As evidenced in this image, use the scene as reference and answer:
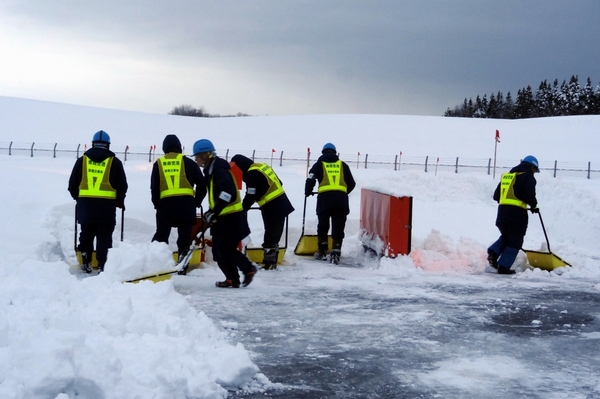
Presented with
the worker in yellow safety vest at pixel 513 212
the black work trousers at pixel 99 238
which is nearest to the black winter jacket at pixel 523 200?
the worker in yellow safety vest at pixel 513 212

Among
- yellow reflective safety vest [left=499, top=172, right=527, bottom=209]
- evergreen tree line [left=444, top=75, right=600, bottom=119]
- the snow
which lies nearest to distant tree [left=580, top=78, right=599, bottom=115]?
evergreen tree line [left=444, top=75, right=600, bottom=119]

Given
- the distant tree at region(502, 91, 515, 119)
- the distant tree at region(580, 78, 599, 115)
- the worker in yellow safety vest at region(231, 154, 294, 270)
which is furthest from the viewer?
the distant tree at region(502, 91, 515, 119)

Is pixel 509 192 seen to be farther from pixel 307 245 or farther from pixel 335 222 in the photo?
pixel 307 245

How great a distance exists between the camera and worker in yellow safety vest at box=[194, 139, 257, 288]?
7.50 m

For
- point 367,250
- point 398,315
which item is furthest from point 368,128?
point 398,315

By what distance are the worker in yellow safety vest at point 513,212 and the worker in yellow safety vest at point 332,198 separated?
2.23 meters

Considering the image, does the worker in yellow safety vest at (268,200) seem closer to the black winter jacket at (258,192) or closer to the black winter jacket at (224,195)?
the black winter jacket at (258,192)

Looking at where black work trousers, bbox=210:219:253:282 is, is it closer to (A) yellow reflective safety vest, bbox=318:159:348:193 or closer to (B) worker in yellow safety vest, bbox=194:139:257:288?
(B) worker in yellow safety vest, bbox=194:139:257:288

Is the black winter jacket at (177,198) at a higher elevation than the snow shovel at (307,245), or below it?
higher

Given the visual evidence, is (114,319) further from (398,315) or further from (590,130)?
(590,130)

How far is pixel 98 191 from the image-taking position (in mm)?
8164

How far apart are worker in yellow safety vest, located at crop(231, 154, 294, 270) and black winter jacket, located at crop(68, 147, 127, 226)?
152 centimetres

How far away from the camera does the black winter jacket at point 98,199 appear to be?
8.10 m

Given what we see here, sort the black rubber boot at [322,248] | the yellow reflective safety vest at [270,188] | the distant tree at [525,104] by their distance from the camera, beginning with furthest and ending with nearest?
the distant tree at [525,104], the black rubber boot at [322,248], the yellow reflective safety vest at [270,188]
